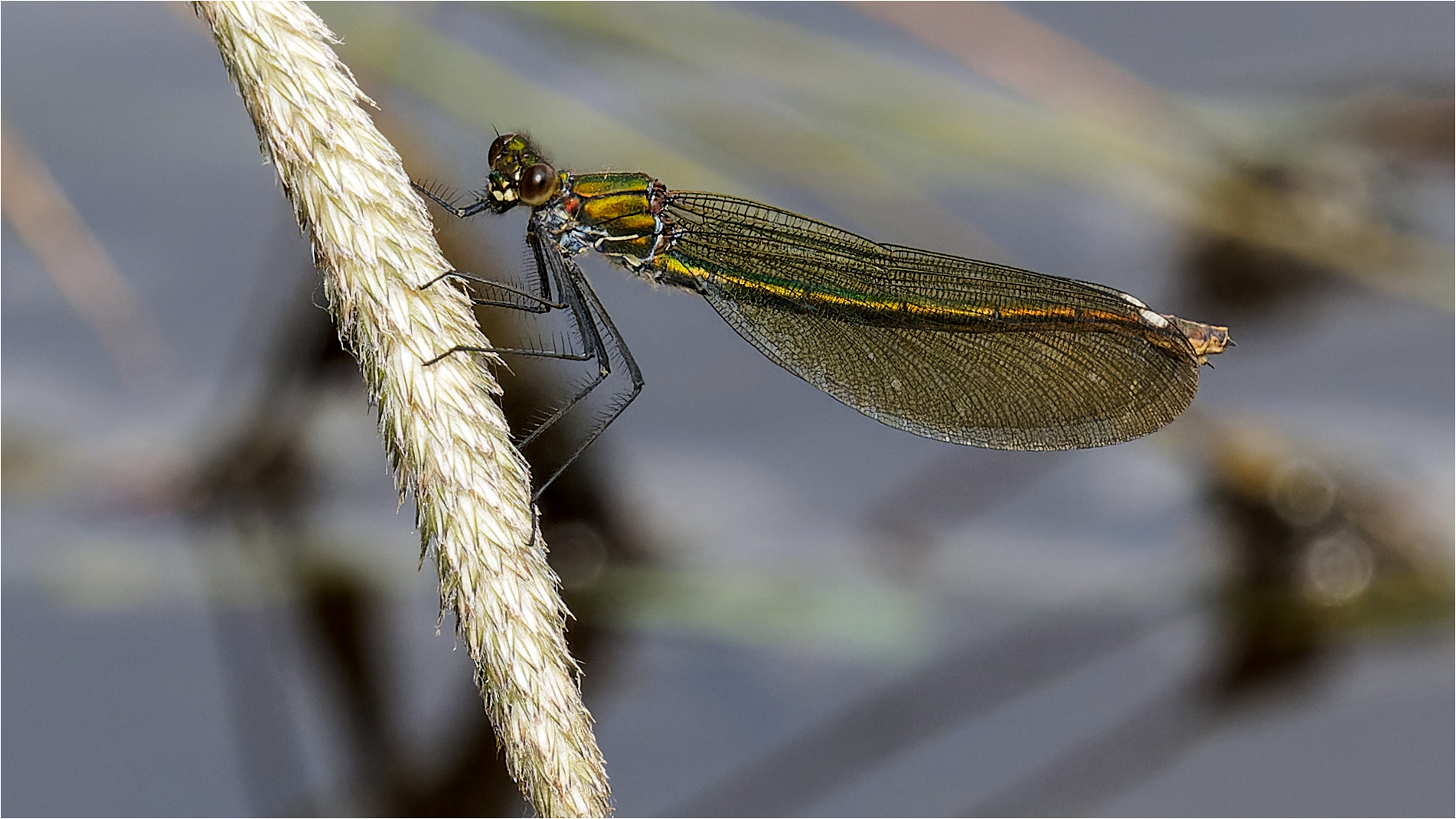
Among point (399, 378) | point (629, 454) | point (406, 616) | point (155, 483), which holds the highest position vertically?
point (399, 378)

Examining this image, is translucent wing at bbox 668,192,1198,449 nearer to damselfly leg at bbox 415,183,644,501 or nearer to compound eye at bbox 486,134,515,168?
damselfly leg at bbox 415,183,644,501

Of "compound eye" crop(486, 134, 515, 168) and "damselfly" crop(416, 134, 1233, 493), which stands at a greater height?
"damselfly" crop(416, 134, 1233, 493)

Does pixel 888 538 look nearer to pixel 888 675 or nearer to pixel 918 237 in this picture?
pixel 888 675

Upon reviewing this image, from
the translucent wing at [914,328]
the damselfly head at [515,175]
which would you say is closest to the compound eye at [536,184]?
the damselfly head at [515,175]

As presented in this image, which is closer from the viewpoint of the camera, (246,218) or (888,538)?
(888,538)

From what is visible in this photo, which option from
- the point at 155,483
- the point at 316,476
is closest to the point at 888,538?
the point at 316,476

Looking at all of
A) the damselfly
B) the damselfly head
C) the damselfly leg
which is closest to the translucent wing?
the damselfly

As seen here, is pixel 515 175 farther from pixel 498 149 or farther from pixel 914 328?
pixel 914 328
